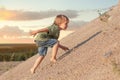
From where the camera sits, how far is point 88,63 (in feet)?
23.4

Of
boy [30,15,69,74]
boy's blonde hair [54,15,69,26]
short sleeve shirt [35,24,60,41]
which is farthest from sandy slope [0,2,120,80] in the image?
boy's blonde hair [54,15,69,26]

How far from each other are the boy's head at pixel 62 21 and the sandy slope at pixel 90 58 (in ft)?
1.68

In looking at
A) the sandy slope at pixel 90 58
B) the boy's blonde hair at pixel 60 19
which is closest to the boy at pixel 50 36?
the boy's blonde hair at pixel 60 19

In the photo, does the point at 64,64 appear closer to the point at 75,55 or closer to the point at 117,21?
the point at 75,55

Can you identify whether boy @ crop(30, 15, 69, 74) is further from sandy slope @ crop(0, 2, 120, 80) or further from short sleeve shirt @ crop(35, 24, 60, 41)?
sandy slope @ crop(0, 2, 120, 80)

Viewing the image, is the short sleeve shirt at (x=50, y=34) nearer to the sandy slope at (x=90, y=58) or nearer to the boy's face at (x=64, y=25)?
the boy's face at (x=64, y=25)

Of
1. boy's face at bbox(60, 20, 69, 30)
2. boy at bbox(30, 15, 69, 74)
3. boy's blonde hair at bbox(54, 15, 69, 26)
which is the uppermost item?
boy's blonde hair at bbox(54, 15, 69, 26)

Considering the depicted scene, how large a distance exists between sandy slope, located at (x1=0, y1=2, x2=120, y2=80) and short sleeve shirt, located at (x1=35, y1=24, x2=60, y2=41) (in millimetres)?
421

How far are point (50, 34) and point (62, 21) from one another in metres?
0.34

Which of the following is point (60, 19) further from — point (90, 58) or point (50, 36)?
point (90, 58)

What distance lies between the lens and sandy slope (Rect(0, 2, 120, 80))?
655 cm

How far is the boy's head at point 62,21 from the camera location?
802cm

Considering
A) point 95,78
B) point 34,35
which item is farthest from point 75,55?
point 95,78

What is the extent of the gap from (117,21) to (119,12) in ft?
2.35
